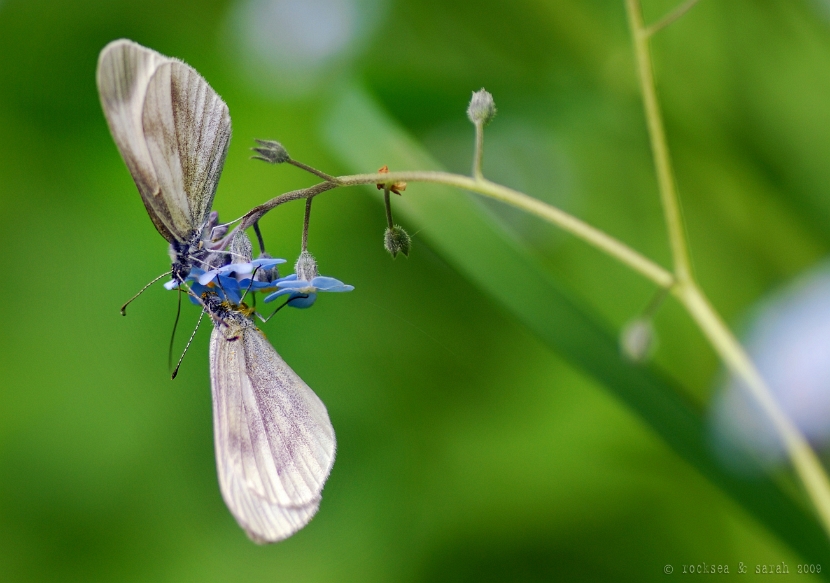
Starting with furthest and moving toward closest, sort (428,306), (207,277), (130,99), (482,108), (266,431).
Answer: (428,306)
(266,431)
(482,108)
(207,277)
(130,99)

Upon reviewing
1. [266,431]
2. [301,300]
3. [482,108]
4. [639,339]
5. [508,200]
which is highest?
[482,108]

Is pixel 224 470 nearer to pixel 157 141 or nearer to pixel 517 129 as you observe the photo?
pixel 157 141

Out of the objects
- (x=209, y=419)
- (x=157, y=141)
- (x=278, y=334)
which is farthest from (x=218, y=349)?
(x=209, y=419)

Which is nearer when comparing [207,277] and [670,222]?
[207,277]

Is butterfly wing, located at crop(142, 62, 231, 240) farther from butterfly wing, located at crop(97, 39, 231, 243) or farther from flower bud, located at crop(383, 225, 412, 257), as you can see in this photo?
flower bud, located at crop(383, 225, 412, 257)

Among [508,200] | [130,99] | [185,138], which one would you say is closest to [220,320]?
[185,138]

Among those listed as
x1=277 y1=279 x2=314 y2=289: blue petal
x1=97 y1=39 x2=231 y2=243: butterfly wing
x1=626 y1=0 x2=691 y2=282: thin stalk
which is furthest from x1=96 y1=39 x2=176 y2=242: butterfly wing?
x1=626 y1=0 x2=691 y2=282: thin stalk

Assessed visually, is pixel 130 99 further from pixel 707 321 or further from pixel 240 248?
pixel 707 321

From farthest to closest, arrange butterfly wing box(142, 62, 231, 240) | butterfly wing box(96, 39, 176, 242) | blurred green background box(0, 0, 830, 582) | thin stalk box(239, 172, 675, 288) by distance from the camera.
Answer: blurred green background box(0, 0, 830, 582) → thin stalk box(239, 172, 675, 288) → butterfly wing box(142, 62, 231, 240) → butterfly wing box(96, 39, 176, 242)
